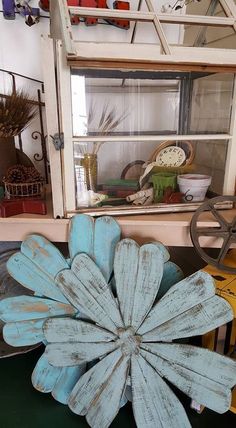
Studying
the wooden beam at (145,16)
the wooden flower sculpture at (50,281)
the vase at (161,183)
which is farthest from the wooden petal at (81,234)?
the wooden beam at (145,16)

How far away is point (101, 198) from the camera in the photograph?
0.91 meters

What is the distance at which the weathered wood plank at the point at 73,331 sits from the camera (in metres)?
0.86

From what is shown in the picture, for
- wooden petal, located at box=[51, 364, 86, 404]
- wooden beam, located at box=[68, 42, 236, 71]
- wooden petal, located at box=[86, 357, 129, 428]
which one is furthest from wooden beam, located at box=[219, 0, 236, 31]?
wooden petal, located at box=[51, 364, 86, 404]

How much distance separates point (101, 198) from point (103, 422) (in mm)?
614

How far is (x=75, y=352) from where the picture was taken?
871mm

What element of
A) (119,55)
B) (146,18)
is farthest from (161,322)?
(146,18)

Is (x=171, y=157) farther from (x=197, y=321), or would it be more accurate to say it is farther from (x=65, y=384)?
(x=65, y=384)

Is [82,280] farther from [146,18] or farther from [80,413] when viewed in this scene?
[146,18]

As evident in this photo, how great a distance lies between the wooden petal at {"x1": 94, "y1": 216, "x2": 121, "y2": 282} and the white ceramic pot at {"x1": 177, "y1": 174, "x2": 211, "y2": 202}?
0.24 m

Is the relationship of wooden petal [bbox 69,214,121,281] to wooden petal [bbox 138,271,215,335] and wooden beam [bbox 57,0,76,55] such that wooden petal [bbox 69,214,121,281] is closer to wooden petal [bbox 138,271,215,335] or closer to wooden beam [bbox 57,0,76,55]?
wooden petal [bbox 138,271,215,335]

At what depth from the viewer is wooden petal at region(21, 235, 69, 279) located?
0.87m

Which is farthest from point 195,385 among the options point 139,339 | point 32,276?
point 32,276

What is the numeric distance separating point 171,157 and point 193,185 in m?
0.11

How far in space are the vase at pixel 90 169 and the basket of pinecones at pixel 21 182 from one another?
16 cm
